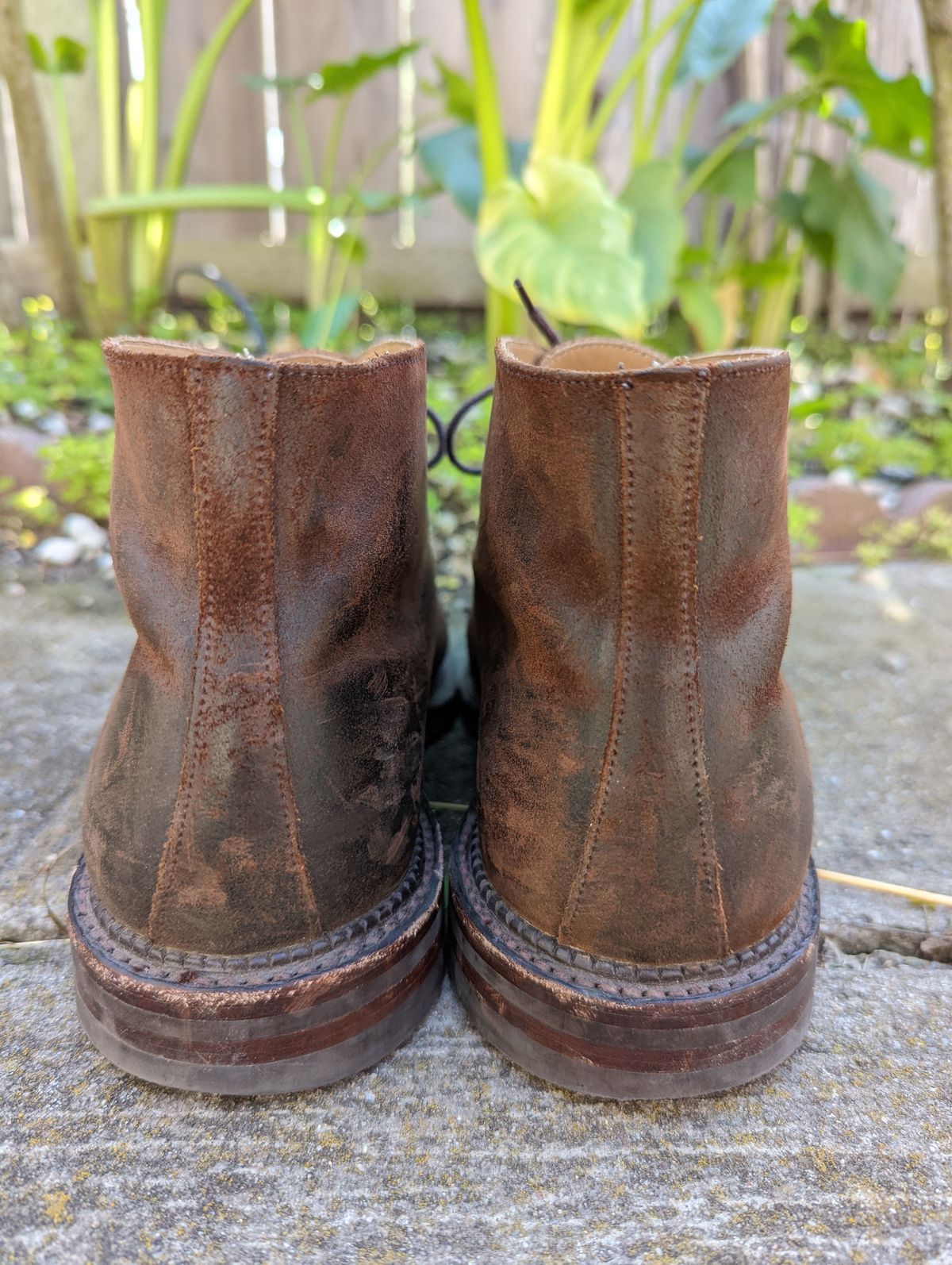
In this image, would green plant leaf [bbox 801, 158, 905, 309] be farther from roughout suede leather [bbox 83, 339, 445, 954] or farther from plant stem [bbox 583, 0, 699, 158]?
roughout suede leather [bbox 83, 339, 445, 954]

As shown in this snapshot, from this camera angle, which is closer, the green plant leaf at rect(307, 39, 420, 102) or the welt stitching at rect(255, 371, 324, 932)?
the welt stitching at rect(255, 371, 324, 932)

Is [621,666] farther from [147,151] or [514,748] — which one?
[147,151]

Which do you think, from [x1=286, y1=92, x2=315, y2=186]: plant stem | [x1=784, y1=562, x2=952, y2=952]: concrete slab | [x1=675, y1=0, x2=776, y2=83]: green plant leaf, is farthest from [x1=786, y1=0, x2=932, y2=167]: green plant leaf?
[x1=286, y1=92, x2=315, y2=186]: plant stem

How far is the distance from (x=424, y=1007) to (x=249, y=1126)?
0.50 ft

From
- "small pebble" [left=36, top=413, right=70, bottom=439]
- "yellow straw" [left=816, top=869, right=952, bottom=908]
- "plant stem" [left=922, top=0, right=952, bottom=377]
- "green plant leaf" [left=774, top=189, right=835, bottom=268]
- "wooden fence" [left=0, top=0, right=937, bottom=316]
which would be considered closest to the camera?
"yellow straw" [left=816, top=869, right=952, bottom=908]

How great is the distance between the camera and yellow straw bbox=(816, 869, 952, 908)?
2.74ft

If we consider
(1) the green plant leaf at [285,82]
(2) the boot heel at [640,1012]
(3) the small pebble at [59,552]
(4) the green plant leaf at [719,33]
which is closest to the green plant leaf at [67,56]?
(1) the green plant leaf at [285,82]

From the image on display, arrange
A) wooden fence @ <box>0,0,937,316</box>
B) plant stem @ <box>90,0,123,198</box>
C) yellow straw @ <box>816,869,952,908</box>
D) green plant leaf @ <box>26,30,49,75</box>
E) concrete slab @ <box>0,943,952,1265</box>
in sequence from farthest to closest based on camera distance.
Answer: wooden fence @ <box>0,0,937,316</box>, plant stem @ <box>90,0,123,198</box>, green plant leaf @ <box>26,30,49,75</box>, yellow straw @ <box>816,869,952,908</box>, concrete slab @ <box>0,943,952,1265</box>

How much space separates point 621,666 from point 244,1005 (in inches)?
13.8

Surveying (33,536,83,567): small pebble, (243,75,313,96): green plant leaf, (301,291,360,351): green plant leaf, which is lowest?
(33,536,83,567): small pebble

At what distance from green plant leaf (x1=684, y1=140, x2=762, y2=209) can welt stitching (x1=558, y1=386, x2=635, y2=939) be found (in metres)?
2.23

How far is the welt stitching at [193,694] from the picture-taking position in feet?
1.75

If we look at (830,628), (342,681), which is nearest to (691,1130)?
(342,681)

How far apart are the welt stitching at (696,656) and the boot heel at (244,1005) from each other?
9.1 inches
